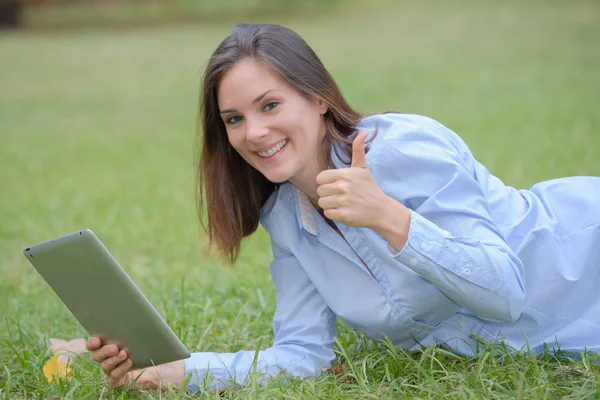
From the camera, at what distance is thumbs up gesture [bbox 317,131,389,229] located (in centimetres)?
194

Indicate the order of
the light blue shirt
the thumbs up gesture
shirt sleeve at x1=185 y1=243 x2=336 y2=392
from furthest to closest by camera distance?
shirt sleeve at x1=185 y1=243 x2=336 y2=392
the light blue shirt
the thumbs up gesture

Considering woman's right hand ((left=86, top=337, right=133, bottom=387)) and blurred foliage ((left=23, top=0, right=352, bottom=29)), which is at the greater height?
blurred foliage ((left=23, top=0, right=352, bottom=29))

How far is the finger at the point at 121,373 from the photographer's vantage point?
7.80 feet

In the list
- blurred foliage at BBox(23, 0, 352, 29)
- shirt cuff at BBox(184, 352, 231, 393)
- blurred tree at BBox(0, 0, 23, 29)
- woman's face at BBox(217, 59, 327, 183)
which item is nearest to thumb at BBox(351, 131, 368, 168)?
woman's face at BBox(217, 59, 327, 183)

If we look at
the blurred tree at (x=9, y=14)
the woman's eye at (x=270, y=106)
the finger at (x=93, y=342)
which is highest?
the blurred tree at (x=9, y=14)

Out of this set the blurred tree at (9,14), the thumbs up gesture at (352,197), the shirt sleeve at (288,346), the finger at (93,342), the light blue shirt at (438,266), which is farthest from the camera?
the blurred tree at (9,14)

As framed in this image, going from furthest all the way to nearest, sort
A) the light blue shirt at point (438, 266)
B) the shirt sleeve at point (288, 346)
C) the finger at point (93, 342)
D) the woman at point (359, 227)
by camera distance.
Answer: the shirt sleeve at point (288, 346) → the finger at point (93, 342) → the woman at point (359, 227) → the light blue shirt at point (438, 266)

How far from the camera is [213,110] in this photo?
2.45 m

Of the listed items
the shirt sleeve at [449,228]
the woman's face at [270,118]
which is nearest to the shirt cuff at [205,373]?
the woman's face at [270,118]

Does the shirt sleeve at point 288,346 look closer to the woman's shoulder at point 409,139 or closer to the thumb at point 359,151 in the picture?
the woman's shoulder at point 409,139

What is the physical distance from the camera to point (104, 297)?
2.22 meters

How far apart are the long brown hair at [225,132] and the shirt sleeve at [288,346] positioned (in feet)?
0.58

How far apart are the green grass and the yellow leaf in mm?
48

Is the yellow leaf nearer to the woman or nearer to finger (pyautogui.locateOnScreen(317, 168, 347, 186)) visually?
the woman
